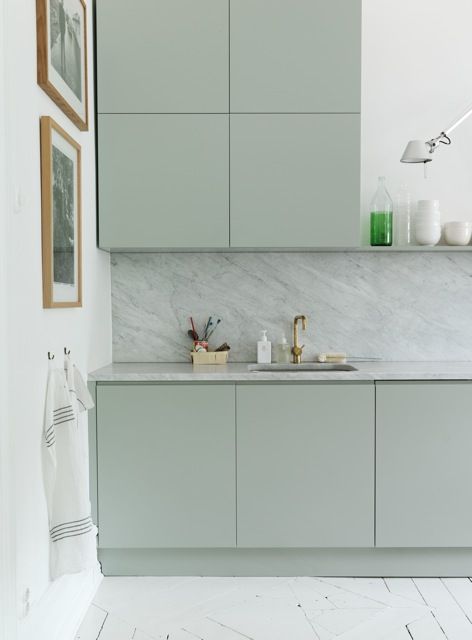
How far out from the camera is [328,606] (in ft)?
8.25

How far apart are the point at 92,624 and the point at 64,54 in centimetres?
203

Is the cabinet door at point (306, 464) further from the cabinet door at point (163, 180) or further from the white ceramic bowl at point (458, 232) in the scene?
the white ceramic bowl at point (458, 232)

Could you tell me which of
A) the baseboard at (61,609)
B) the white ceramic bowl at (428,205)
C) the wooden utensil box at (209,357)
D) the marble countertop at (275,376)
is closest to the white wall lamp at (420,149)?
the white ceramic bowl at (428,205)

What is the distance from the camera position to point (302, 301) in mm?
3307

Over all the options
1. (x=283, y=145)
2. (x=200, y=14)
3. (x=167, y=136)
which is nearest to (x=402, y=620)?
(x=283, y=145)

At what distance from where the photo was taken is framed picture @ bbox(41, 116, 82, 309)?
203 cm

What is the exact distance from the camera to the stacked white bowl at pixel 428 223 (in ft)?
10.3

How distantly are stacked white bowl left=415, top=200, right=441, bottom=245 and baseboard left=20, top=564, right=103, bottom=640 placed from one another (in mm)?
2107

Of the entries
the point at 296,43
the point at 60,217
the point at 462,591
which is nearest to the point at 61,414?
the point at 60,217

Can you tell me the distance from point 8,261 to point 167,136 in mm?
1391

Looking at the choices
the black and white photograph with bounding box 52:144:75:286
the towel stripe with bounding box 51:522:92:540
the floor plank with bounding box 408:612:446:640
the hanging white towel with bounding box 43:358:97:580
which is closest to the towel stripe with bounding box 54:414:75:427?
the hanging white towel with bounding box 43:358:97:580

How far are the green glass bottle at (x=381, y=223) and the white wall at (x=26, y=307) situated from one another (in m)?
1.62

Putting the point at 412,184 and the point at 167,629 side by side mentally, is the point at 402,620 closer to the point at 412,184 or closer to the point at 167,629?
the point at 167,629

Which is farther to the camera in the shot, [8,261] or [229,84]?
[229,84]
